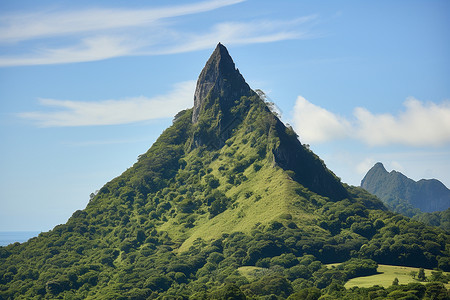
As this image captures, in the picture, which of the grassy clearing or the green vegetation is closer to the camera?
the grassy clearing

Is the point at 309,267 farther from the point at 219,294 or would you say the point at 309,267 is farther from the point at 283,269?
the point at 219,294

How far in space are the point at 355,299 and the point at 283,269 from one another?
53.2 meters

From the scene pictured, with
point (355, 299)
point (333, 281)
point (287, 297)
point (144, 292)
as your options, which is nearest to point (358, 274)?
point (333, 281)

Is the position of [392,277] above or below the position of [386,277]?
below

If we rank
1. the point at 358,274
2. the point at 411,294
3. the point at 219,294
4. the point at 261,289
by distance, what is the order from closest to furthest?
the point at 411,294 < the point at 219,294 < the point at 261,289 < the point at 358,274

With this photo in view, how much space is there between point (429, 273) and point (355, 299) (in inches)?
2077

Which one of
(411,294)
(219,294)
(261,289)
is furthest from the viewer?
(261,289)

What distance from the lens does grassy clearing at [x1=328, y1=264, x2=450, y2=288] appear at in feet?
569

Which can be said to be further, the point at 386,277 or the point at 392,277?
the point at 386,277

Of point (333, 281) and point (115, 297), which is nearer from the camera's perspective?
point (333, 281)

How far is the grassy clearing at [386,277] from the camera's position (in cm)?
17350

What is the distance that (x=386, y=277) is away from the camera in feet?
597

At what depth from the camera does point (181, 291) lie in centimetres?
19425

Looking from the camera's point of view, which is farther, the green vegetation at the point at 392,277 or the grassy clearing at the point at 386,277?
the green vegetation at the point at 392,277
